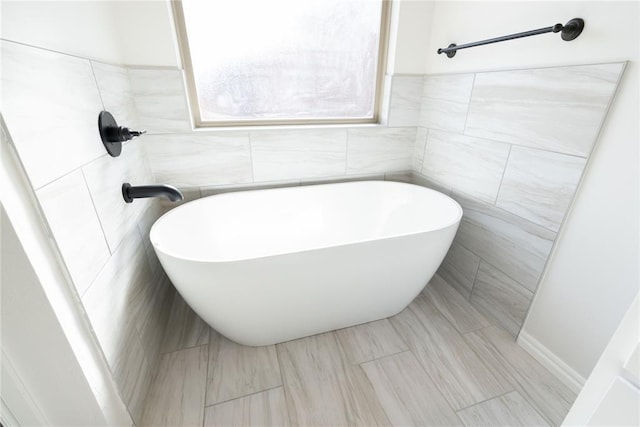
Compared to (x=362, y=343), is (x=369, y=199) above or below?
above

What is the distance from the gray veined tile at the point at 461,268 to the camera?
161cm

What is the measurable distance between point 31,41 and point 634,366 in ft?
4.21

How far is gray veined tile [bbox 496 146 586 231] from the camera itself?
3.60ft

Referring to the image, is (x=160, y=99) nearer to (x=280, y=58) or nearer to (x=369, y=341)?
(x=280, y=58)

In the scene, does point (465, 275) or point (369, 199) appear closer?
point (465, 275)

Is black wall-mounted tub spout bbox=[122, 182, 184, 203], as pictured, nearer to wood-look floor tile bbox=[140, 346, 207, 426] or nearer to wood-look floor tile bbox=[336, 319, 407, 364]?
wood-look floor tile bbox=[140, 346, 207, 426]

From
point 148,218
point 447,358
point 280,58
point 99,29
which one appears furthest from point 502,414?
point 99,29

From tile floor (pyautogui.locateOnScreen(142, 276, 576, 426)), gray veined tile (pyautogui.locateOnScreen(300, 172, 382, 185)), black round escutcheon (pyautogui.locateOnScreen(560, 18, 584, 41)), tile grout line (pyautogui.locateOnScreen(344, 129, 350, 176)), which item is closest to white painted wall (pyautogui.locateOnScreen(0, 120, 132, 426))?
tile floor (pyautogui.locateOnScreen(142, 276, 576, 426))

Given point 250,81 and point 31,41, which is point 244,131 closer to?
point 250,81

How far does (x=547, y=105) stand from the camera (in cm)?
113

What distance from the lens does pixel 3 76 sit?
586mm

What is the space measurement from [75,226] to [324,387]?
1028 millimetres

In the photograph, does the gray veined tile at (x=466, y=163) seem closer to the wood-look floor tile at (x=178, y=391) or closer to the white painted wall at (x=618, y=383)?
the white painted wall at (x=618, y=383)

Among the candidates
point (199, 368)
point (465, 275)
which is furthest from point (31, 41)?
point (465, 275)
